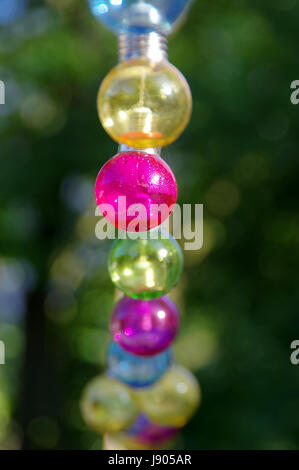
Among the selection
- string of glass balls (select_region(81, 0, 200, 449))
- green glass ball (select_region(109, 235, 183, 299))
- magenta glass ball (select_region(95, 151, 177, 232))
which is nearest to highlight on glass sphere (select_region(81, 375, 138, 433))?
string of glass balls (select_region(81, 0, 200, 449))

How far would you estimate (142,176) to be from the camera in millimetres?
766

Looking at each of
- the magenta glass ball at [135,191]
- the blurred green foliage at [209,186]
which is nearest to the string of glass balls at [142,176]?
the magenta glass ball at [135,191]

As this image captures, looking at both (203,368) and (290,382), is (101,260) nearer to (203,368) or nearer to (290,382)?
(203,368)

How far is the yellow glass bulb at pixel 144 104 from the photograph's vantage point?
2.68 feet

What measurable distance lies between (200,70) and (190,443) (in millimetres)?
2019

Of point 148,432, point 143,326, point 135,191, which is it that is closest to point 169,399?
point 148,432

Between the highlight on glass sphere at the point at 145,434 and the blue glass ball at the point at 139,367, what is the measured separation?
0.41 ft

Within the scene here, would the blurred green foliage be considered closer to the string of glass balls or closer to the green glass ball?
the string of glass balls

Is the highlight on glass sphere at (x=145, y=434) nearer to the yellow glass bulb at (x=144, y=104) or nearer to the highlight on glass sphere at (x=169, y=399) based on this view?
the highlight on glass sphere at (x=169, y=399)

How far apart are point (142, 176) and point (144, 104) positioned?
0.39 feet

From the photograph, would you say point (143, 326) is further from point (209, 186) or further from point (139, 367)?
point (209, 186)

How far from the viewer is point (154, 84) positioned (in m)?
0.82
